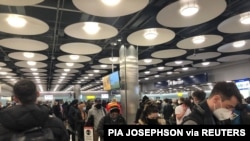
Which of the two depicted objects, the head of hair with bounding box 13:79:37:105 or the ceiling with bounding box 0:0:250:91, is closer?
the head of hair with bounding box 13:79:37:105

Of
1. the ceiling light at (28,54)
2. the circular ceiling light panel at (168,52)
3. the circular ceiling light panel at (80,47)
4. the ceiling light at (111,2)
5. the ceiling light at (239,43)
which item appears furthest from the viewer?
the circular ceiling light panel at (168,52)

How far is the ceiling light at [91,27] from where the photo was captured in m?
6.65

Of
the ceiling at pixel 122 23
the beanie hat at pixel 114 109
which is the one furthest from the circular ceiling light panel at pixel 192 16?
the beanie hat at pixel 114 109

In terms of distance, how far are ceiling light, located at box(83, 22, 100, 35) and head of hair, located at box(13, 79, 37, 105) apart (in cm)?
483

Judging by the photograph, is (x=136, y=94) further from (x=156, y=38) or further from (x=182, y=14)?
(x=182, y=14)

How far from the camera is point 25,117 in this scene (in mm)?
1766

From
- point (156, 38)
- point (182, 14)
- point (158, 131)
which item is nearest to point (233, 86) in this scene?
point (158, 131)

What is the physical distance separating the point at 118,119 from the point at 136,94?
158 inches

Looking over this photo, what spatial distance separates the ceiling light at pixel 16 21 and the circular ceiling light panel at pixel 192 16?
3578 mm

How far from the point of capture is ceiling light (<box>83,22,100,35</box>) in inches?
262

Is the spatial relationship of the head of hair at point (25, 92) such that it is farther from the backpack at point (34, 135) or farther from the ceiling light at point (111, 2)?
the ceiling light at point (111, 2)

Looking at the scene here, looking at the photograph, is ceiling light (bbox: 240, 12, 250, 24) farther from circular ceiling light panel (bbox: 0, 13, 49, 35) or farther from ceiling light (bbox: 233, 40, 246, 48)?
circular ceiling light panel (bbox: 0, 13, 49, 35)

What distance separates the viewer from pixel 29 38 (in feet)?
28.0

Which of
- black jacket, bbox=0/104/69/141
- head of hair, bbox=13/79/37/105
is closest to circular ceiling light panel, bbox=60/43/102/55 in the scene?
head of hair, bbox=13/79/37/105
